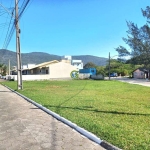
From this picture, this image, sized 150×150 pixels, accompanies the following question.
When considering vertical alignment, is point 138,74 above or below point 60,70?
below

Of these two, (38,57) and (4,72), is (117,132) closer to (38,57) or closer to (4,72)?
(4,72)

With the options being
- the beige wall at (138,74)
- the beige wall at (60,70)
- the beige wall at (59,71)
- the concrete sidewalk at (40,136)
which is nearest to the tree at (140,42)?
the concrete sidewalk at (40,136)

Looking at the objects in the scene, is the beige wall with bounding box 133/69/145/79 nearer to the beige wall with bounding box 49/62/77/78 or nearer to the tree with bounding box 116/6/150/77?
the beige wall with bounding box 49/62/77/78

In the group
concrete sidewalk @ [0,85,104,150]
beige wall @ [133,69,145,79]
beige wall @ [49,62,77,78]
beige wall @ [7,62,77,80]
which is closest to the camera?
concrete sidewalk @ [0,85,104,150]

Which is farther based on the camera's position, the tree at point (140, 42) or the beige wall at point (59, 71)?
the beige wall at point (59, 71)

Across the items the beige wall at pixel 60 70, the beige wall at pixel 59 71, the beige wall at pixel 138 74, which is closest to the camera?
the beige wall at pixel 59 71

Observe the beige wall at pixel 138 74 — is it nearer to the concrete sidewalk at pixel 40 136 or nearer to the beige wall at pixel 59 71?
the beige wall at pixel 59 71

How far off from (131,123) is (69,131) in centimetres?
190

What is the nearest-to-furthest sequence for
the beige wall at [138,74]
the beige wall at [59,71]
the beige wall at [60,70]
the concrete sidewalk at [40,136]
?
1. the concrete sidewalk at [40,136]
2. the beige wall at [59,71]
3. the beige wall at [60,70]
4. the beige wall at [138,74]

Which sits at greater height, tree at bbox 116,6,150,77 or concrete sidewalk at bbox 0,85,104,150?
tree at bbox 116,6,150,77

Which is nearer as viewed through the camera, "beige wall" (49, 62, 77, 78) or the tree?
the tree

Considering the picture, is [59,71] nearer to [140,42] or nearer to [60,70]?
[60,70]

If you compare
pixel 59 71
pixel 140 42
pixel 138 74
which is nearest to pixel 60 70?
pixel 59 71

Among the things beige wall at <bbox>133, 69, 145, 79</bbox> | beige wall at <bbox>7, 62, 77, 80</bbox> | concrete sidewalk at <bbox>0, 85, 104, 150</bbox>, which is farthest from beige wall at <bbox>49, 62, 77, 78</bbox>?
concrete sidewalk at <bbox>0, 85, 104, 150</bbox>
